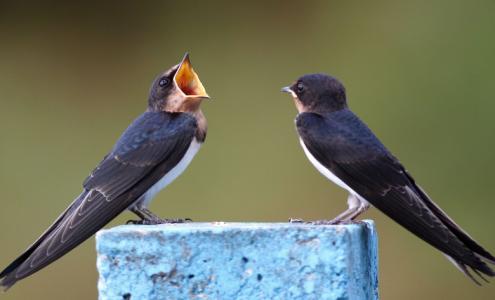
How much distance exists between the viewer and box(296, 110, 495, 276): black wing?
192cm

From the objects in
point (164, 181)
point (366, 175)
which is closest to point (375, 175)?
point (366, 175)

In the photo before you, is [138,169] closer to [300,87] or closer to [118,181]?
[118,181]

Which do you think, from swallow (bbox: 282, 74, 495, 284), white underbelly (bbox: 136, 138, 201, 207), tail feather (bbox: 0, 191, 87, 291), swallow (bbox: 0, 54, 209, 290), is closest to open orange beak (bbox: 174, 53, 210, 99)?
swallow (bbox: 0, 54, 209, 290)


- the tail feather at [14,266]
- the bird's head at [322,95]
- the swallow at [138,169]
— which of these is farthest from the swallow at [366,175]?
the tail feather at [14,266]

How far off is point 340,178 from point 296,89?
278mm

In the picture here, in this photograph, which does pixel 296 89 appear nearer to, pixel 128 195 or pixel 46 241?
pixel 128 195

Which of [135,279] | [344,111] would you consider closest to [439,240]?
[344,111]

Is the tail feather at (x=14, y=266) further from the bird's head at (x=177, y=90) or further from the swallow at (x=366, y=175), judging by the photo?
the swallow at (x=366, y=175)

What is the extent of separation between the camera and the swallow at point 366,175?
6.27 feet

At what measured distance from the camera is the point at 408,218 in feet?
6.42

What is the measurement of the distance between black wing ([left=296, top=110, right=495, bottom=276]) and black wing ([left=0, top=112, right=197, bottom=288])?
A: 0.26 metres


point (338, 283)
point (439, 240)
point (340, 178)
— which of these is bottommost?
point (338, 283)

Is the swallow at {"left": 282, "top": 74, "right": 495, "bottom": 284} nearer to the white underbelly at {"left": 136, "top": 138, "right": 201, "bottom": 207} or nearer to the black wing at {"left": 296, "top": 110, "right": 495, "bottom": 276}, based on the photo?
the black wing at {"left": 296, "top": 110, "right": 495, "bottom": 276}

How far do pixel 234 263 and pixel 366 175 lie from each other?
20.1 inches
